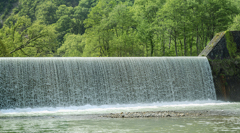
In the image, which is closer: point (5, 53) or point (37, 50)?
point (5, 53)

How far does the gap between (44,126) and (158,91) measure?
1158 centimetres

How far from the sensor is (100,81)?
20.5 m

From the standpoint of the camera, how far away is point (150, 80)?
2192 cm

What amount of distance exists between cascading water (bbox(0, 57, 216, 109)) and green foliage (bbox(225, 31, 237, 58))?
2.52m

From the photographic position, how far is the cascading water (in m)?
18.4

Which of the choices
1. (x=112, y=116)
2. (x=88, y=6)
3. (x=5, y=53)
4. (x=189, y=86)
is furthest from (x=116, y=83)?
(x=88, y=6)

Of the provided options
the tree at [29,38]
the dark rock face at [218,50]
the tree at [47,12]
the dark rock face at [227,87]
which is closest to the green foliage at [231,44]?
the dark rock face at [218,50]

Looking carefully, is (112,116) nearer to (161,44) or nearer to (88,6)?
(161,44)

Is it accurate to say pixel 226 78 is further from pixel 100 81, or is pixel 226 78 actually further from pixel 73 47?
pixel 73 47

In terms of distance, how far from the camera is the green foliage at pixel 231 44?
25156mm

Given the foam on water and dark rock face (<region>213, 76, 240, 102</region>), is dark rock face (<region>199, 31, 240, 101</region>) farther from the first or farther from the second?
the foam on water

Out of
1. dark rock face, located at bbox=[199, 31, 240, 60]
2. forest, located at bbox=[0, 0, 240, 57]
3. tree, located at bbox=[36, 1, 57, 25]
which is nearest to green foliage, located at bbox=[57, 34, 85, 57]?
forest, located at bbox=[0, 0, 240, 57]

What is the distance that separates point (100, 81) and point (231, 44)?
11348 mm

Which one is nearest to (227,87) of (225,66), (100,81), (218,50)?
(225,66)
